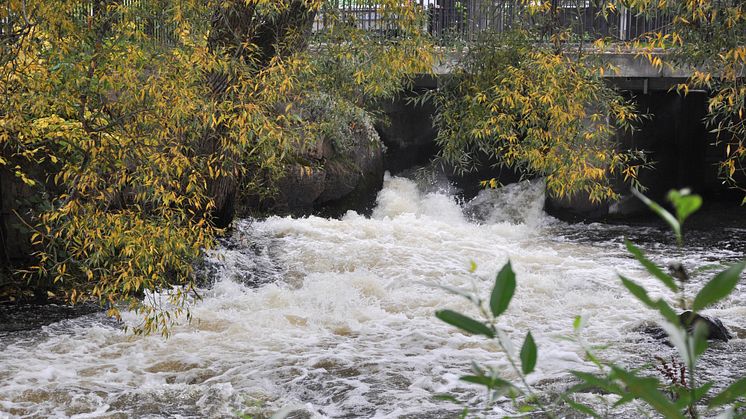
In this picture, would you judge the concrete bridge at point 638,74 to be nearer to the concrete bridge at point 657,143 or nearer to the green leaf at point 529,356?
the concrete bridge at point 657,143

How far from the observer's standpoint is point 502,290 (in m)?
1.15

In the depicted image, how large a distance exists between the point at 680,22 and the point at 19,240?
25.0ft

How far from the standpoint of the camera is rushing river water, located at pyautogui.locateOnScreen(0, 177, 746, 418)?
23.2ft

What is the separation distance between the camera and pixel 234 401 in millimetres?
6953

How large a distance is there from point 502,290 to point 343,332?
8.00 meters

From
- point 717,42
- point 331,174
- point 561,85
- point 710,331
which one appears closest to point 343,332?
point 561,85

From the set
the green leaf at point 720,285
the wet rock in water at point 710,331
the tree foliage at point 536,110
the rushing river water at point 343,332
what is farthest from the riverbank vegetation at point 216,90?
the green leaf at point 720,285

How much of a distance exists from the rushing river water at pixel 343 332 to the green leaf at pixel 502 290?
12.3ft

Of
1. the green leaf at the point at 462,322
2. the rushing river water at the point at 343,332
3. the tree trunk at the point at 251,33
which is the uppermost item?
the tree trunk at the point at 251,33

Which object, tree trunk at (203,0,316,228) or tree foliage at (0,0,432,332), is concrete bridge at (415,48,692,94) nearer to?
tree trunk at (203,0,316,228)

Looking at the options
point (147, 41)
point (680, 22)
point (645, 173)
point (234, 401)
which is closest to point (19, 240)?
point (147, 41)

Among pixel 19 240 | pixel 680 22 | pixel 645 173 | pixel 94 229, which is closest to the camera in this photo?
pixel 94 229

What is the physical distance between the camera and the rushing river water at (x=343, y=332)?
7.06 meters

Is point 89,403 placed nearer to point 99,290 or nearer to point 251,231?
point 99,290
